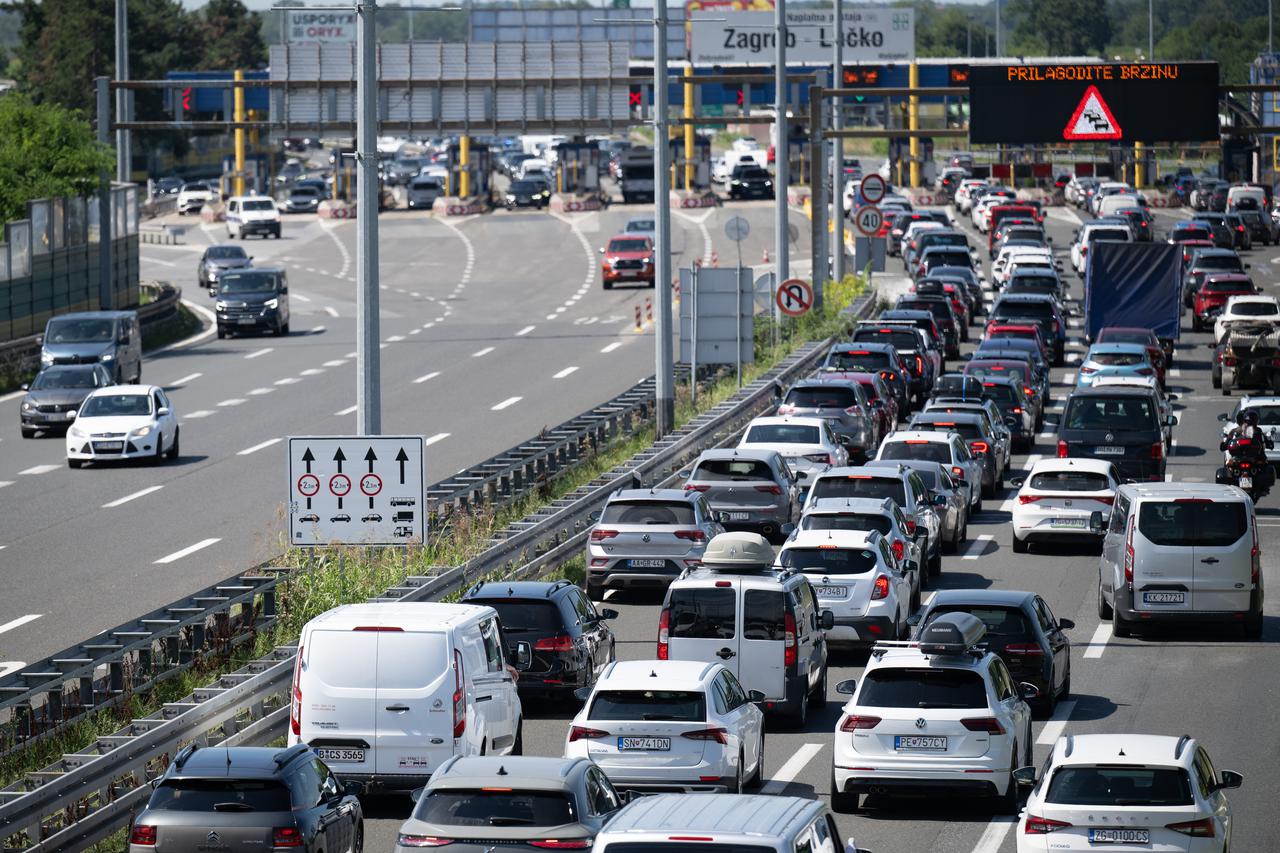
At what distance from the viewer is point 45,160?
65.4m

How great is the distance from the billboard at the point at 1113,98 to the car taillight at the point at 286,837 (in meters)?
36.6

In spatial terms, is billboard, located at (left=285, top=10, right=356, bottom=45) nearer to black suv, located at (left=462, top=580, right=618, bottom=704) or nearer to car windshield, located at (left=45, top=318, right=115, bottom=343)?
car windshield, located at (left=45, top=318, right=115, bottom=343)

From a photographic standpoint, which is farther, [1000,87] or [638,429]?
[1000,87]

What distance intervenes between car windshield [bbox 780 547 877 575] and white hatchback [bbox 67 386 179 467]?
18925 mm

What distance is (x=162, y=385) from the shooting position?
54.7 metres

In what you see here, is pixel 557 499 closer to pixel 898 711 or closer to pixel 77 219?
pixel 898 711

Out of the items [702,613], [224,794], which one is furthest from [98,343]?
[224,794]

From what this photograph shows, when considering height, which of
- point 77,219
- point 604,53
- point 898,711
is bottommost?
point 898,711

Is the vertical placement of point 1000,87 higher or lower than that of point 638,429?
higher

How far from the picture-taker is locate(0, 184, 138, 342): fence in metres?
57.4

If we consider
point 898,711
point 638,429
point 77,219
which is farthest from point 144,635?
point 77,219

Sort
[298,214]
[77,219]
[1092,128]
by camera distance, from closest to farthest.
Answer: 1. [1092,128]
2. [77,219]
3. [298,214]

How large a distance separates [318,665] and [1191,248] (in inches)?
2553

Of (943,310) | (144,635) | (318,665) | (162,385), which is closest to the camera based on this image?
(318,665)
